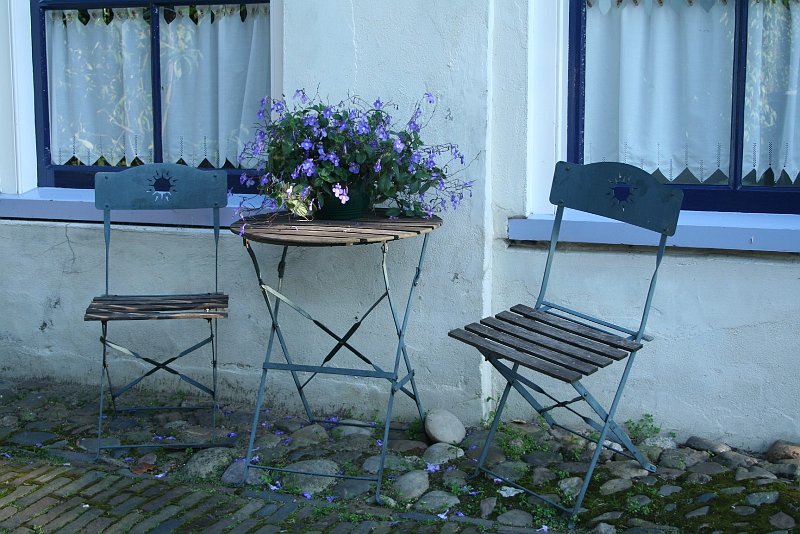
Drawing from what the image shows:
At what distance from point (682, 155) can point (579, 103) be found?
52cm

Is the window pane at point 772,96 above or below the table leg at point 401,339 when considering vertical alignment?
above

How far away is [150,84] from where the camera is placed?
556 centimetres

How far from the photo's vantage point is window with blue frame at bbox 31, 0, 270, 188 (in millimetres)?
5387

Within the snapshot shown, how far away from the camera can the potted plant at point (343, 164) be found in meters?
4.24

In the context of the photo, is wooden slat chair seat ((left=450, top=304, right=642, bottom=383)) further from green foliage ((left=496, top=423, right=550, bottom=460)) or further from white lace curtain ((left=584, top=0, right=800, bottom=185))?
white lace curtain ((left=584, top=0, right=800, bottom=185))

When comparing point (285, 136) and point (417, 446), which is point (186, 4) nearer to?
point (285, 136)

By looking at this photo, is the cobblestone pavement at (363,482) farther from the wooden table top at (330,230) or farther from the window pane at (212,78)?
the window pane at (212,78)

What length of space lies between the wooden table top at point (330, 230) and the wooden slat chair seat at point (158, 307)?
41 centimetres

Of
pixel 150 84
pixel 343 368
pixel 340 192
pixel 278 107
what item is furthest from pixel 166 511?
pixel 150 84

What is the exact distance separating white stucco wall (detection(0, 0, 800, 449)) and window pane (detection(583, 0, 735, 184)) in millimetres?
287

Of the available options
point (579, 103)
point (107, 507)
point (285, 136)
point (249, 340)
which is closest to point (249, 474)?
point (107, 507)

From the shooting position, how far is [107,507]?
3979 millimetres

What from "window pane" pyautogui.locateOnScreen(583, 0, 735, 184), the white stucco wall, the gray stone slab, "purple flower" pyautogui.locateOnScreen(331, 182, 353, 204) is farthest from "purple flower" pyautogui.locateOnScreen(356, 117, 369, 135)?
the gray stone slab

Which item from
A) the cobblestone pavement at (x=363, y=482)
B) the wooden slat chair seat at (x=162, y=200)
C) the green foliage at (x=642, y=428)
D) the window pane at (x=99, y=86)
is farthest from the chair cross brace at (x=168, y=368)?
the green foliage at (x=642, y=428)
